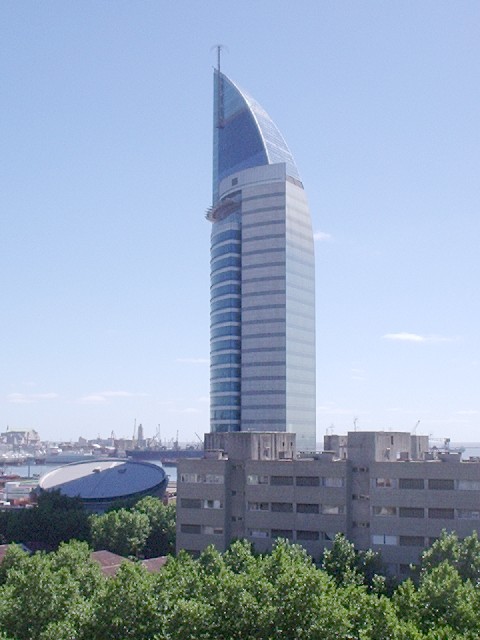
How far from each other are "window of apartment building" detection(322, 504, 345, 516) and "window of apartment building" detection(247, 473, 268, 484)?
7.69 meters

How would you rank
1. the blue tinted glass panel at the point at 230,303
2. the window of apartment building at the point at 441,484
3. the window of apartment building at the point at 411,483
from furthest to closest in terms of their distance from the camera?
the blue tinted glass panel at the point at 230,303 < the window of apartment building at the point at 411,483 < the window of apartment building at the point at 441,484

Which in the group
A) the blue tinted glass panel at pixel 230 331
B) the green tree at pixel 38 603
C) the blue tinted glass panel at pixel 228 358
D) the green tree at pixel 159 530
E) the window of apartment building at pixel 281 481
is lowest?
the green tree at pixel 159 530

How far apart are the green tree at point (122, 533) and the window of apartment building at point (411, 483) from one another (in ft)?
Result: 136

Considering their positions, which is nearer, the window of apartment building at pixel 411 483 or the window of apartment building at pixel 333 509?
the window of apartment building at pixel 411 483

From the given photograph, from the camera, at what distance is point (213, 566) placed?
217 ft

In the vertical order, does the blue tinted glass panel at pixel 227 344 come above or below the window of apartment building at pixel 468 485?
above

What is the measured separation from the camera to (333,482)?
8588cm

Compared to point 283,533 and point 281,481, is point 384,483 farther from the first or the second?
point 283,533

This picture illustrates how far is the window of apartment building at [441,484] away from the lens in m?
81.2

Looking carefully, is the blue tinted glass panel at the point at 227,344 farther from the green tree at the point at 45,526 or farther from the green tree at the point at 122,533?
the green tree at the point at 122,533

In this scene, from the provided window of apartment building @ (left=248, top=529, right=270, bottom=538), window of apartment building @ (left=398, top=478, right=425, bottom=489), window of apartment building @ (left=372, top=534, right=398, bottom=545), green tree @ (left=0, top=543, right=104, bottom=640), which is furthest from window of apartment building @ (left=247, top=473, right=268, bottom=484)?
green tree @ (left=0, top=543, right=104, bottom=640)

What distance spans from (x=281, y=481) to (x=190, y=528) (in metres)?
12.9

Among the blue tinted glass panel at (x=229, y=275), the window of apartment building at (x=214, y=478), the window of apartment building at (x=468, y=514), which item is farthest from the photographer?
the blue tinted glass panel at (x=229, y=275)

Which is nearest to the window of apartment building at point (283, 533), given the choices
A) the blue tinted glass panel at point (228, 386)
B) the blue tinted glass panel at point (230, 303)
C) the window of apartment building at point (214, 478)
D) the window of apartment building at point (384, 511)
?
the window of apartment building at point (214, 478)
